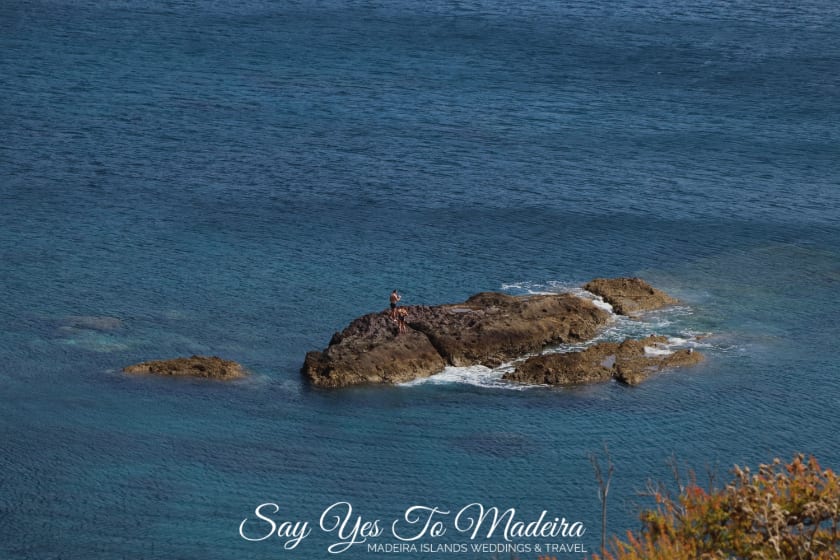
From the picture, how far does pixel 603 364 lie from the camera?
279ft

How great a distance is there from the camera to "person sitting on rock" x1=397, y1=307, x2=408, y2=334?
279ft

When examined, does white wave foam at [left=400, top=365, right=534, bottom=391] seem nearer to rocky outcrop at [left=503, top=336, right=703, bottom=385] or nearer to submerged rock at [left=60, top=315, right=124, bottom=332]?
Answer: rocky outcrop at [left=503, top=336, right=703, bottom=385]

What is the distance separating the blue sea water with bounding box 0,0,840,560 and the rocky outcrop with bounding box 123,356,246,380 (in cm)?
113

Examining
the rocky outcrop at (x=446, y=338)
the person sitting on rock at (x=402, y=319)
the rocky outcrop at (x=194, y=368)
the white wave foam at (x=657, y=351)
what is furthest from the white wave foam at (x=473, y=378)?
the rocky outcrop at (x=194, y=368)

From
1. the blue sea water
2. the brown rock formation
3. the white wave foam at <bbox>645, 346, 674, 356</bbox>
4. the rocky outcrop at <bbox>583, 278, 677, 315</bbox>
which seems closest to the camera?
the blue sea water

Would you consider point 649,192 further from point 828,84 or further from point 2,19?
point 2,19

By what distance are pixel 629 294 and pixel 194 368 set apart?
30.5 m

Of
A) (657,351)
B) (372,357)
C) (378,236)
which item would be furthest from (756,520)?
(378,236)

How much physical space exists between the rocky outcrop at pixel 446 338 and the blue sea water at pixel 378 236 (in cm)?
160

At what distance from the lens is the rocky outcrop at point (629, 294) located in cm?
9281

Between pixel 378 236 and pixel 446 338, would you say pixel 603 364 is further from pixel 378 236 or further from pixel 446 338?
pixel 378 236

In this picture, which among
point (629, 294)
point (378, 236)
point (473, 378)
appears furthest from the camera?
point (378, 236)

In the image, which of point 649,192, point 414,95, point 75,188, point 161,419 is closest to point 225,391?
point 161,419

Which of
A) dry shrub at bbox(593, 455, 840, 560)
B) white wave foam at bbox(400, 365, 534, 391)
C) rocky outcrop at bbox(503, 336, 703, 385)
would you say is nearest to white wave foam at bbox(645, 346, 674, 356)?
rocky outcrop at bbox(503, 336, 703, 385)
